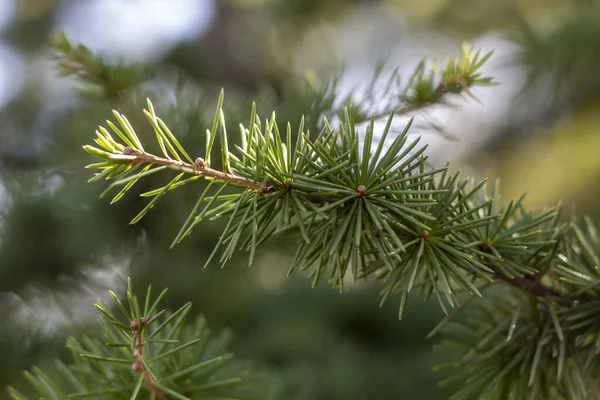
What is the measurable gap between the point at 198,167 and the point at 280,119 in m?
0.16

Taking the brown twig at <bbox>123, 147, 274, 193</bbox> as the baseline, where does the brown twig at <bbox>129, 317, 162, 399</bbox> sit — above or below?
below

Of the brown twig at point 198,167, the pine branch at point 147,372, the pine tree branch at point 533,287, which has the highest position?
the brown twig at point 198,167

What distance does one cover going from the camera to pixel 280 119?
1.15 ft

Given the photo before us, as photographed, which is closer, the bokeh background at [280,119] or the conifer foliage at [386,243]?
the conifer foliage at [386,243]

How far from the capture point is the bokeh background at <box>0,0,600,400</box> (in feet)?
1.41

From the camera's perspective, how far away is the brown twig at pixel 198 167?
188mm

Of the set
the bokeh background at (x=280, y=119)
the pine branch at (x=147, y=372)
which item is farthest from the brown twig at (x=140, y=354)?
the bokeh background at (x=280, y=119)

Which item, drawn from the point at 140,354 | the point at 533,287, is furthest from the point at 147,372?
the point at 533,287

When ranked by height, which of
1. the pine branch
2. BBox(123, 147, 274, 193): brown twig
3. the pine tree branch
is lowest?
the pine branch

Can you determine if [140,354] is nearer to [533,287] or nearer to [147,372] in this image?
[147,372]

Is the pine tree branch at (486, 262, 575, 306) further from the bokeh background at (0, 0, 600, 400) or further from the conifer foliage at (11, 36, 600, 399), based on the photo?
the bokeh background at (0, 0, 600, 400)

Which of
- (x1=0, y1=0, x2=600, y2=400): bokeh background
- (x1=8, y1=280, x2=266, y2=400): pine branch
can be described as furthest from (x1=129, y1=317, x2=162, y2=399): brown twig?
(x1=0, y1=0, x2=600, y2=400): bokeh background

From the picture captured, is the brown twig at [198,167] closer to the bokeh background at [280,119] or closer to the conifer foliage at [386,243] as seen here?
the conifer foliage at [386,243]

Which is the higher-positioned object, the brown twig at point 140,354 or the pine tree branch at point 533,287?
A: the pine tree branch at point 533,287
